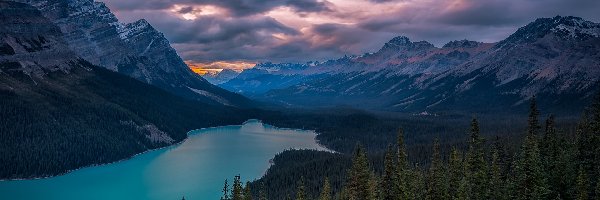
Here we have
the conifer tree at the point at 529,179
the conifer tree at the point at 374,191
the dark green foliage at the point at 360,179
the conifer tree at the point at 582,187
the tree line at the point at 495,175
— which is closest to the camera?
the conifer tree at the point at 582,187

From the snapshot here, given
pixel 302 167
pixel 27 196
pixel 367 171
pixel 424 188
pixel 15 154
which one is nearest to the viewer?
pixel 367 171

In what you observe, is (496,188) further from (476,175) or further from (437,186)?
(437,186)

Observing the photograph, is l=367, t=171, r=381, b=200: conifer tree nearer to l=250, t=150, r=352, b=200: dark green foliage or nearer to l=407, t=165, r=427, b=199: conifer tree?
l=407, t=165, r=427, b=199: conifer tree

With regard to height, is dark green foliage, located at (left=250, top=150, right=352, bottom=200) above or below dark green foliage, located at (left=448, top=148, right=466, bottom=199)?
below

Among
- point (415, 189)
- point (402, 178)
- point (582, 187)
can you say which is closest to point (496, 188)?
point (415, 189)

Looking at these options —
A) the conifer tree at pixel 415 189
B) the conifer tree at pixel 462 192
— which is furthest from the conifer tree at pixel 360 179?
the conifer tree at pixel 462 192

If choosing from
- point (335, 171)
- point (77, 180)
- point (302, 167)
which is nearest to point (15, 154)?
point (77, 180)

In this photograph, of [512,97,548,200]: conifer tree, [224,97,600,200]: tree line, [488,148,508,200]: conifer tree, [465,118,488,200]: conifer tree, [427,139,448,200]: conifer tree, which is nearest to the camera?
[512,97,548,200]: conifer tree

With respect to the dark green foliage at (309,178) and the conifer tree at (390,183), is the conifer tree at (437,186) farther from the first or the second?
the dark green foliage at (309,178)

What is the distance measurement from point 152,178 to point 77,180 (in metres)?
28.1

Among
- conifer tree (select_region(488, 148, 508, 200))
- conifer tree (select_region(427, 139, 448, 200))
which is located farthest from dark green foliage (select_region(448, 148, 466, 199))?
conifer tree (select_region(488, 148, 508, 200))

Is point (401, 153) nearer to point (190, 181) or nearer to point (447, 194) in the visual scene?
point (447, 194)

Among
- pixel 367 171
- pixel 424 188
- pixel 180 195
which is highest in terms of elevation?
pixel 367 171

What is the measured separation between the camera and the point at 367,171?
63.5m
